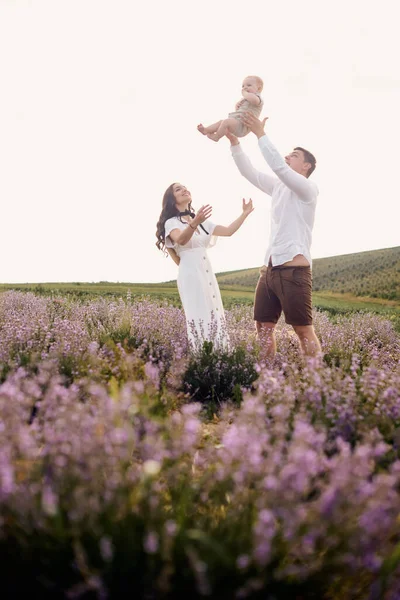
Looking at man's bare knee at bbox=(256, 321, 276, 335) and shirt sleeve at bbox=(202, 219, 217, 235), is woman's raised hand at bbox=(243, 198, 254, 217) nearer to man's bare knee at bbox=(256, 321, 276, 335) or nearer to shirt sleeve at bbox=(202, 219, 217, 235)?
shirt sleeve at bbox=(202, 219, 217, 235)

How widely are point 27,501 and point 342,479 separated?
1.13 metres

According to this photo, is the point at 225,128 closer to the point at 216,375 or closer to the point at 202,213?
the point at 202,213

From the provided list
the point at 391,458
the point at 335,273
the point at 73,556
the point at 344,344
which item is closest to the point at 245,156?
the point at 344,344

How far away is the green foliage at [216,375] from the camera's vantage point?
4754 millimetres

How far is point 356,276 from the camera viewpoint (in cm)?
3312

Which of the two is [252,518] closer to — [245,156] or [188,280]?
[188,280]

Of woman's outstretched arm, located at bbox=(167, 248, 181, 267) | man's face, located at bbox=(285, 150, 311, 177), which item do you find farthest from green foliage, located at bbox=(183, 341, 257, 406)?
man's face, located at bbox=(285, 150, 311, 177)

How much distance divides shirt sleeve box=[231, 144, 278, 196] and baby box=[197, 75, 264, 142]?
221 millimetres

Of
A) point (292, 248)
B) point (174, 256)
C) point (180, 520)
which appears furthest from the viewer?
point (174, 256)

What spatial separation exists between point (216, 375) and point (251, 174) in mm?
2510

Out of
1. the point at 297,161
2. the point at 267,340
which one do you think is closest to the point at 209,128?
the point at 297,161

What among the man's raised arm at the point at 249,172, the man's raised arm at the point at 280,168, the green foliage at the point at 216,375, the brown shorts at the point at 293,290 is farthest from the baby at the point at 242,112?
the green foliage at the point at 216,375

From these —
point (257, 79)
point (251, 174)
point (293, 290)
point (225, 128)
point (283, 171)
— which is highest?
point (257, 79)

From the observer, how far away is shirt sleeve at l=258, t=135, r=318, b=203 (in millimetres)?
4758
